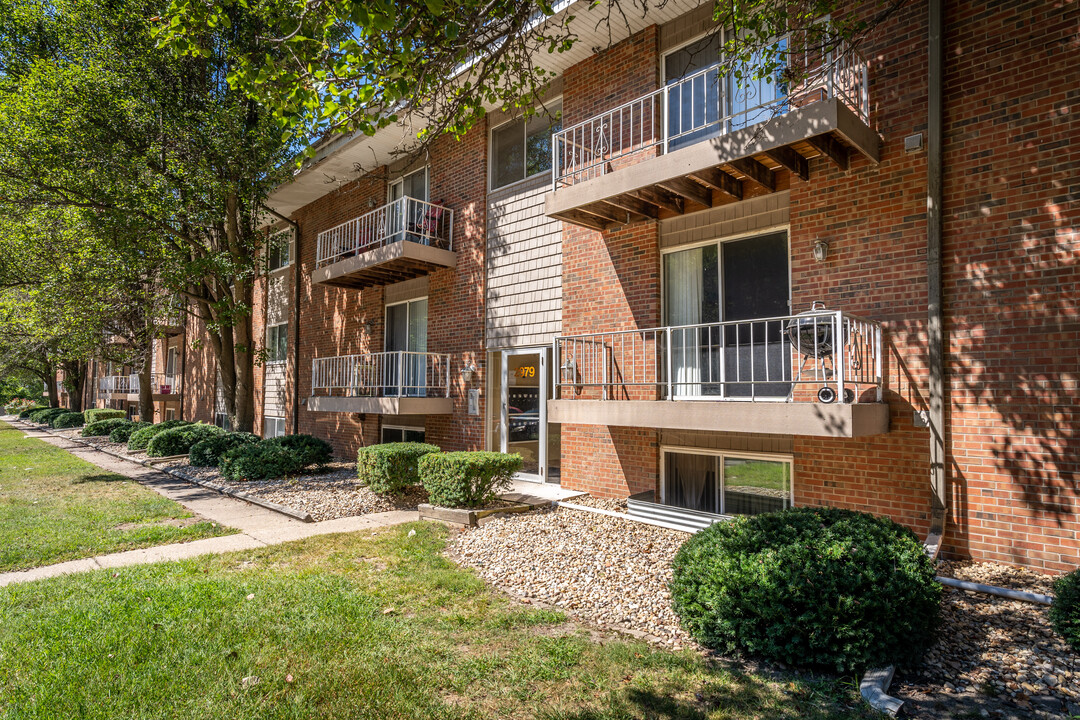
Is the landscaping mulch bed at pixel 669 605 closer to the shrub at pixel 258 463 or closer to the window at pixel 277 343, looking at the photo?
the shrub at pixel 258 463

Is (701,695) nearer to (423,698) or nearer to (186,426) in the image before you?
(423,698)

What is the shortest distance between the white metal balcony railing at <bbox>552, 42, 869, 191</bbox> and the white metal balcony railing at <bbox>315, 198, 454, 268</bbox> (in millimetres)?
3367

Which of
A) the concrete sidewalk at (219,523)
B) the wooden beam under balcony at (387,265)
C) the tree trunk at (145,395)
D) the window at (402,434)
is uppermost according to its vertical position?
the wooden beam under balcony at (387,265)

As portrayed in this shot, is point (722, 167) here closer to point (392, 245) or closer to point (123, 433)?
point (392, 245)

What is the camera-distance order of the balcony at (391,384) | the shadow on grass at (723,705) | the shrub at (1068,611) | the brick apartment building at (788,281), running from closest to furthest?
the shadow on grass at (723,705), the shrub at (1068,611), the brick apartment building at (788,281), the balcony at (391,384)

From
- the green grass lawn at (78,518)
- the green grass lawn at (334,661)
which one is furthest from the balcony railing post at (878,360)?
the green grass lawn at (78,518)

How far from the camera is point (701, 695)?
133 inches

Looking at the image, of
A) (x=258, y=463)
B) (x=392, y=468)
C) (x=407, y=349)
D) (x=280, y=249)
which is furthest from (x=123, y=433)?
(x=392, y=468)

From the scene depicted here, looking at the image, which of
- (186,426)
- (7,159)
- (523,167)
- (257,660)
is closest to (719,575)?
(257,660)

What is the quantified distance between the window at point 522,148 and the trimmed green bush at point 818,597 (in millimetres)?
8060

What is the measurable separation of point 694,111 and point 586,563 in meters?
6.32

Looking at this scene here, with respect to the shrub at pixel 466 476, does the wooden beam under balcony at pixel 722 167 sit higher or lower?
higher

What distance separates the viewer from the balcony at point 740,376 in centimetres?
585

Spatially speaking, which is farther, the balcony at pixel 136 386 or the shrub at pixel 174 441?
the balcony at pixel 136 386
